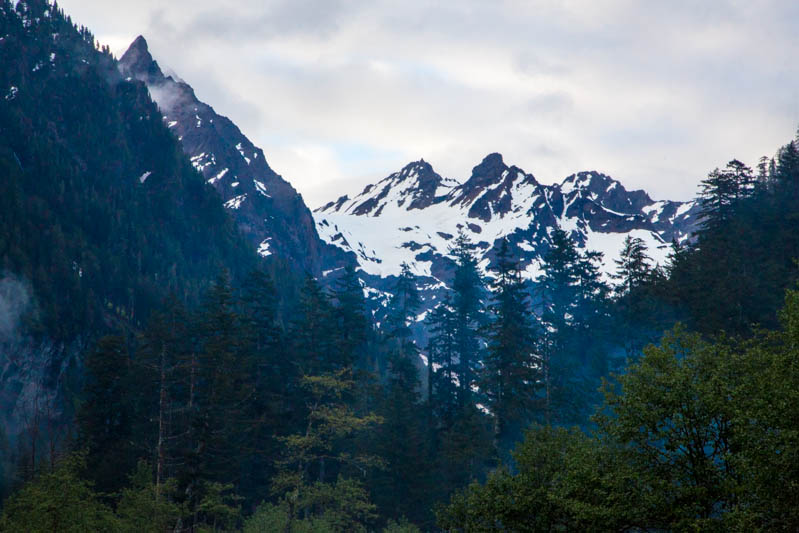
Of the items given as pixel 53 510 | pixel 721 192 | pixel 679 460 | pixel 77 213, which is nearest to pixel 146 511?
pixel 53 510

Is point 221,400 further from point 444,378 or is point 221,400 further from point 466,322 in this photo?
point 466,322

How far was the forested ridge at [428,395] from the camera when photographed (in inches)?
787

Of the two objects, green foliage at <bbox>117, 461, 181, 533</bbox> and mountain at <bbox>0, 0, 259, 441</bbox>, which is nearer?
green foliage at <bbox>117, 461, 181, 533</bbox>

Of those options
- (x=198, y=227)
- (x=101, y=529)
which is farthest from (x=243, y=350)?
(x=198, y=227)

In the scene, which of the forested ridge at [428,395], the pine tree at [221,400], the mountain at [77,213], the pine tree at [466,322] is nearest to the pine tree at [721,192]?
the forested ridge at [428,395]

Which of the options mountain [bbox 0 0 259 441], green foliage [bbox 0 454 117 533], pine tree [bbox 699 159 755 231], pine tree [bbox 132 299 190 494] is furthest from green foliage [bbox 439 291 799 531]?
mountain [bbox 0 0 259 441]

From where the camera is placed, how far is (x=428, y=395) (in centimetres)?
6494

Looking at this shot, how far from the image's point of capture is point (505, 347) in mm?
48469

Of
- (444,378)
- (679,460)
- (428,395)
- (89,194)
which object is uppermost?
(89,194)

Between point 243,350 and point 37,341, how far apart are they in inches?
2479

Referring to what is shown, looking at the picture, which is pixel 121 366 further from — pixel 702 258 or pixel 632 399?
pixel 702 258

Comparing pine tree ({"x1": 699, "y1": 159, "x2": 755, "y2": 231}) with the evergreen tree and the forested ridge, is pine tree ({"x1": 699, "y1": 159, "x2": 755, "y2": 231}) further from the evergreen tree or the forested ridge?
the evergreen tree

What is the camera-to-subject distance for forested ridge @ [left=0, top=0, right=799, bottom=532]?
20.0 meters

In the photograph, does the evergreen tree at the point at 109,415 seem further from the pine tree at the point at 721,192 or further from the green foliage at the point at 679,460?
the pine tree at the point at 721,192
